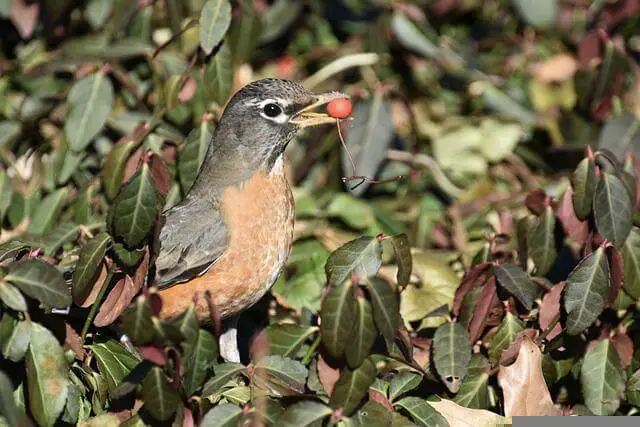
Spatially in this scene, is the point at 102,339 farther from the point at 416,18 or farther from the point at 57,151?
the point at 416,18

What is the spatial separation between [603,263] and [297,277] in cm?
169

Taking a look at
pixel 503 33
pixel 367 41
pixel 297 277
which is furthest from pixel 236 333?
pixel 503 33

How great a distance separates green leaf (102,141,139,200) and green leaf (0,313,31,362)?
4.61 feet

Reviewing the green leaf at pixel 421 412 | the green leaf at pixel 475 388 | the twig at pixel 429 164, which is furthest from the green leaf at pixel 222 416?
the twig at pixel 429 164

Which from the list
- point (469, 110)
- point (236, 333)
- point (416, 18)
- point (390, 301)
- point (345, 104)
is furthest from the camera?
point (469, 110)

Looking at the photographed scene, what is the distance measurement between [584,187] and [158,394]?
5.92 feet

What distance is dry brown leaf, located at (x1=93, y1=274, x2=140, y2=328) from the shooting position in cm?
374

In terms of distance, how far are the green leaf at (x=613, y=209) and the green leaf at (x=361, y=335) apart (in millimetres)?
1131

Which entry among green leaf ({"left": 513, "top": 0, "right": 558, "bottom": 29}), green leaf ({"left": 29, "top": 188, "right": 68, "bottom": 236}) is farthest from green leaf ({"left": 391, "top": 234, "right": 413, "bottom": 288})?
green leaf ({"left": 513, "top": 0, "right": 558, "bottom": 29})

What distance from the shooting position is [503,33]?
23.7 feet

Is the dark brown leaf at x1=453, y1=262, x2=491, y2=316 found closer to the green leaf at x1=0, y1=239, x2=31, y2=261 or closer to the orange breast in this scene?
the orange breast

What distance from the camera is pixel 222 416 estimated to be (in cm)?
340

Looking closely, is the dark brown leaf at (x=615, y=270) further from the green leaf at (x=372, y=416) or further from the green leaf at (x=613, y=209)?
the green leaf at (x=372, y=416)

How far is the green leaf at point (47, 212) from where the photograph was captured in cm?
509
